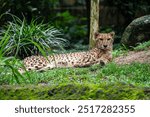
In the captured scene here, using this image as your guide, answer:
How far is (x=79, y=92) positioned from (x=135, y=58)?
532 cm

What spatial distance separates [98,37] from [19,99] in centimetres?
581

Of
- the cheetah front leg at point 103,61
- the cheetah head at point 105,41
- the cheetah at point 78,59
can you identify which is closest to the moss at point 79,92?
the cheetah front leg at point 103,61

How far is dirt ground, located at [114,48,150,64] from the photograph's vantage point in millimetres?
11281

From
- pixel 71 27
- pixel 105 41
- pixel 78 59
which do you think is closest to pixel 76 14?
pixel 71 27

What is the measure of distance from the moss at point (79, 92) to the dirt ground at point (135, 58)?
15.2 ft

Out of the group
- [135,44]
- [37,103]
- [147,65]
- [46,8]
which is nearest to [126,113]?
[37,103]

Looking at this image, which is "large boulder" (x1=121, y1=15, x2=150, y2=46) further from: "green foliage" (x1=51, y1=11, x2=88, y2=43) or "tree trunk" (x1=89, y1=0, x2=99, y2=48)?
"green foliage" (x1=51, y1=11, x2=88, y2=43)

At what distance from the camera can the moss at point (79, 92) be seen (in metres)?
6.30

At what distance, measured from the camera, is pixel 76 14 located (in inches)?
928

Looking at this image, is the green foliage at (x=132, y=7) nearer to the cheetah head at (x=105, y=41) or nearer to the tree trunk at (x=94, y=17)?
the tree trunk at (x=94, y=17)

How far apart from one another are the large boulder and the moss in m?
7.81

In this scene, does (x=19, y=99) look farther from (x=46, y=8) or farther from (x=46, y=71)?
(x=46, y=8)

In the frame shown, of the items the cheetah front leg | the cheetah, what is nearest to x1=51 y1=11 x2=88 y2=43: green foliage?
the cheetah

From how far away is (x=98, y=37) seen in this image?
1210 cm
